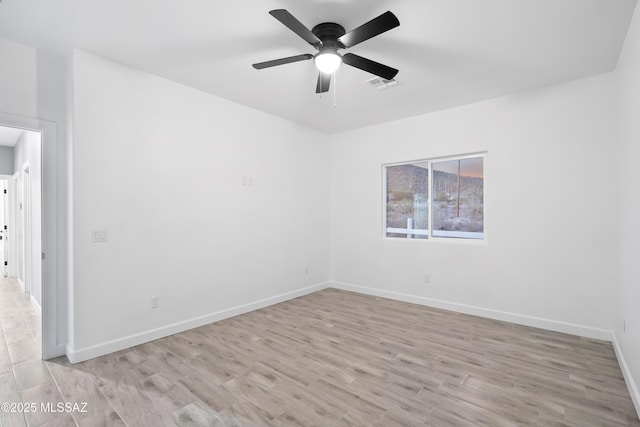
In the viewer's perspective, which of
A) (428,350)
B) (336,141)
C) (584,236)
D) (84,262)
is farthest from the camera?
(336,141)

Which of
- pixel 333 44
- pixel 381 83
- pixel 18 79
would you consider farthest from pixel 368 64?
pixel 18 79

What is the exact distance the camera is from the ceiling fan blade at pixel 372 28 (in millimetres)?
1839

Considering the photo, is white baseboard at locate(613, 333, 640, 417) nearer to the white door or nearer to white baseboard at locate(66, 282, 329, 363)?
white baseboard at locate(66, 282, 329, 363)

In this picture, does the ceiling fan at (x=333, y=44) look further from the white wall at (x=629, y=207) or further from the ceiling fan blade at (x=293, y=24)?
the white wall at (x=629, y=207)

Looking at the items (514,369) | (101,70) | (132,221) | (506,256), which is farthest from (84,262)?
(506,256)

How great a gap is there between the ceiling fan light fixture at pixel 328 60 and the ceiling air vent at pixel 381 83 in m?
1.01

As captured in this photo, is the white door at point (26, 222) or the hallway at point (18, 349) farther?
the white door at point (26, 222)

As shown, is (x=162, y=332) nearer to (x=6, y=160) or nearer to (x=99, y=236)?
(x=99, y=236)

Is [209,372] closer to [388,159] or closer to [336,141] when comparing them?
[388,159]

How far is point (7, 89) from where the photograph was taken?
2.54 metres

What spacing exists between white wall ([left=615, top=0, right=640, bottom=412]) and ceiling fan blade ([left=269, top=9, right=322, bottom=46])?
215 cm

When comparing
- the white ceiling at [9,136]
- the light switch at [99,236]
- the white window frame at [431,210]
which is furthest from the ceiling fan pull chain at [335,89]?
the white ceiling at [9,136]

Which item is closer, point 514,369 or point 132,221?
point 514,369

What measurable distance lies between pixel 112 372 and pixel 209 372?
79 centimetres
